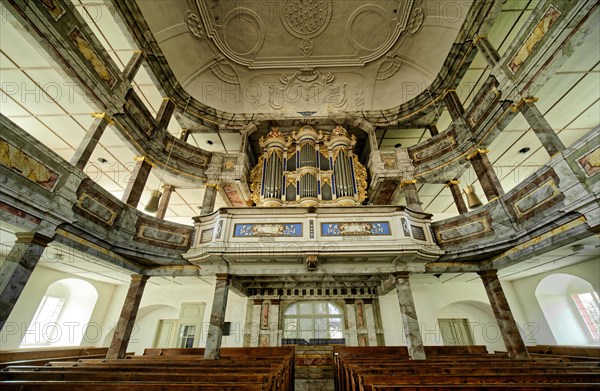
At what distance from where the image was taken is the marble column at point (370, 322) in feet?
26.8

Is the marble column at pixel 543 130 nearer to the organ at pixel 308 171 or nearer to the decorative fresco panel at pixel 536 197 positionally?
the decorative fresco panel at pixel 536 197

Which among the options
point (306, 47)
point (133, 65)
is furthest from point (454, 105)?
point (133, 65)

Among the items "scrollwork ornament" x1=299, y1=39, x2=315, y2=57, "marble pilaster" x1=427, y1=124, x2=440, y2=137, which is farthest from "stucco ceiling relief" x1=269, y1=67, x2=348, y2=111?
"marble pilaster" x1=427, y1=124, x2=440, y2=137

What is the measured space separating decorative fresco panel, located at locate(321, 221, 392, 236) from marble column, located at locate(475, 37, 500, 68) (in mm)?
4519

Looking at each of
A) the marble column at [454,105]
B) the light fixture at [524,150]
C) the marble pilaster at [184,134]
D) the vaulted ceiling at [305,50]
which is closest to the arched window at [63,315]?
the marble pilaster at [184,134]

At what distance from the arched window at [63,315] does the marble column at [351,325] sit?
9.61m

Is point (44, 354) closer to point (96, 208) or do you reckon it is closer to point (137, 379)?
point (96, 208)

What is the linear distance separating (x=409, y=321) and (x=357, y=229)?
7.55ft

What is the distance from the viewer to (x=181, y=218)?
11039mm

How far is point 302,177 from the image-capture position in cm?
740

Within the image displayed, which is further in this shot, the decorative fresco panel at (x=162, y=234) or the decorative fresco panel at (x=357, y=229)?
the decorative fresco panel at (x=357, y=229)

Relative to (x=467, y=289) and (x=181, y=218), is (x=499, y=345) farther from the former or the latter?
(x=181, y=218)

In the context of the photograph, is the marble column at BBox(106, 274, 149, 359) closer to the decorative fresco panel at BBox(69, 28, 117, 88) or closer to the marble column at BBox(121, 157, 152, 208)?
the marble column at BBox(121, 157, 152, 208)

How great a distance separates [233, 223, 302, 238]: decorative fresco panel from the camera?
5.83 m
